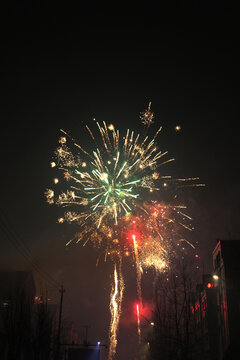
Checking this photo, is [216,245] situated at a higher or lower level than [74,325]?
higher

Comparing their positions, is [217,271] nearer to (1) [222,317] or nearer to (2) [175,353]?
(1) [222,317]

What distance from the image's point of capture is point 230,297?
39.4 m

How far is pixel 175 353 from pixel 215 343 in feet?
58.2

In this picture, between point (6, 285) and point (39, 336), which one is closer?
point (39, 336)

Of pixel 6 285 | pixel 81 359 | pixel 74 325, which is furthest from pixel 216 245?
pixel 74 325

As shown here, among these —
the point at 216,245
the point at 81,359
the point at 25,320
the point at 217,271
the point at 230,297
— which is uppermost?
the point at 216,245

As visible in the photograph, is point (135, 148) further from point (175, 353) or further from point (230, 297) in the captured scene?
point (230, 297)

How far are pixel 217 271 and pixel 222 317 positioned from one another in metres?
5.47

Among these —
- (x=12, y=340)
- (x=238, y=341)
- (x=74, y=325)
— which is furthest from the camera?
(x=74, y=325)

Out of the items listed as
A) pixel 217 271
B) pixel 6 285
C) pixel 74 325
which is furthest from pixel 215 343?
pixel 74 325

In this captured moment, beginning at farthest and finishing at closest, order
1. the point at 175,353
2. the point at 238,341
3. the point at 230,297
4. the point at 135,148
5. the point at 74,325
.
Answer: the point at 74,325, the point at 230,297, the point at 238,341, the point at 175,353, the point at 135,148

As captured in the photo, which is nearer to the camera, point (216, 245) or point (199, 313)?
point (216, 245)

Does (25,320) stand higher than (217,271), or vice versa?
Answer: (217,271)

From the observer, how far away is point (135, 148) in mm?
28453
